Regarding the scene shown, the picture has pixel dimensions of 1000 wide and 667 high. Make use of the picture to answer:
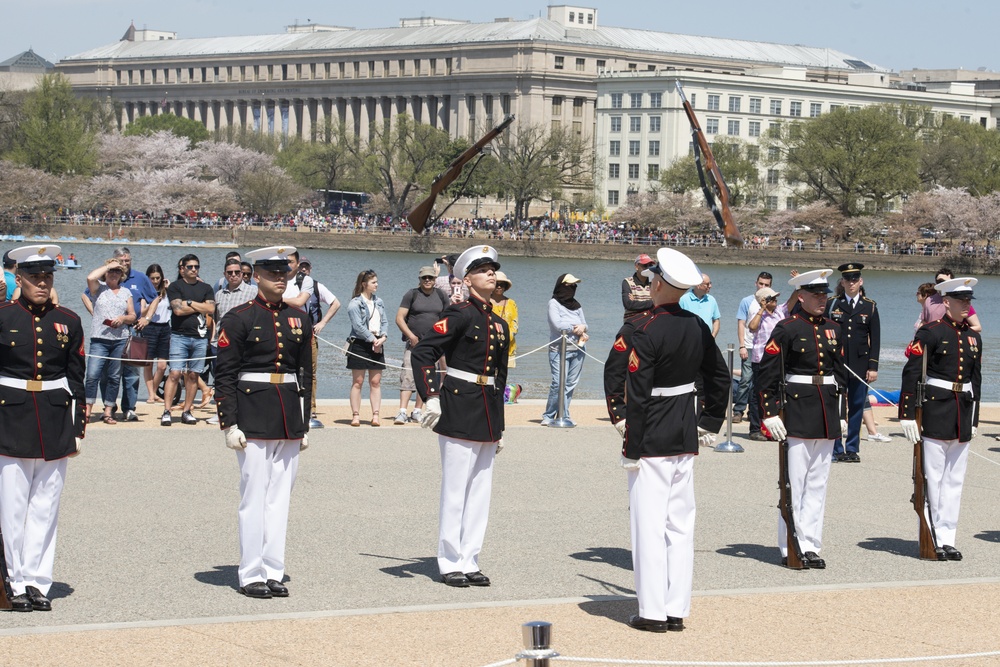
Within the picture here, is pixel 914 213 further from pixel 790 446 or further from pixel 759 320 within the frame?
pixel 790 446

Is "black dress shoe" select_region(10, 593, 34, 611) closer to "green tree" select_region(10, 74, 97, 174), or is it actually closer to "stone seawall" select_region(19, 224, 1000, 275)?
"stone seawall" select_region(19, 224, 1000, 275)

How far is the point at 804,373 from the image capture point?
12.4 m

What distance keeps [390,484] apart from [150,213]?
11703 centimetres

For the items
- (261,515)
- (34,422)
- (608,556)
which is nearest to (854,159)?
(608,556)

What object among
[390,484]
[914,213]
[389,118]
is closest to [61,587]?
[390,484]

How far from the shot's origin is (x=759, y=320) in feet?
67.8

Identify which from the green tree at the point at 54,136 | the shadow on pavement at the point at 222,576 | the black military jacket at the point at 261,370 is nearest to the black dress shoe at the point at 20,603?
the shadow on pavement at the point at 222,576

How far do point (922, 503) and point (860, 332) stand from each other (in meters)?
6.73

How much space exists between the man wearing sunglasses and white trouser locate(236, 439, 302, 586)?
905 cm

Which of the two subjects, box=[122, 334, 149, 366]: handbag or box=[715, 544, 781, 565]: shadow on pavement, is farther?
box=[122, 334, 149, 366]: handbag

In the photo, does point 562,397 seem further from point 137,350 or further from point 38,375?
point 38,375

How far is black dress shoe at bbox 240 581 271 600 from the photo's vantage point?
34.1 feet

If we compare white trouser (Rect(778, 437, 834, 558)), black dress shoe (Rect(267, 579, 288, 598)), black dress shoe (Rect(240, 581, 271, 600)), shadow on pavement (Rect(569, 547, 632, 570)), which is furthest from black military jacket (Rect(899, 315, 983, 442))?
black dress shoe (Rect(240, 581, 271, 600))

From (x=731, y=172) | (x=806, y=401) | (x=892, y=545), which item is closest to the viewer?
(x=806, y=401)
